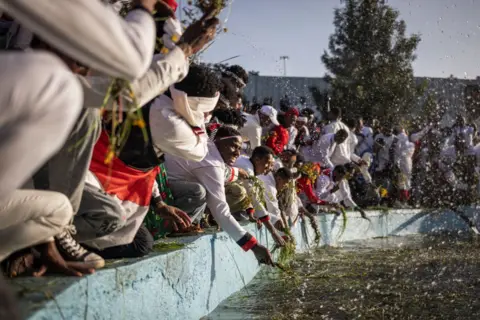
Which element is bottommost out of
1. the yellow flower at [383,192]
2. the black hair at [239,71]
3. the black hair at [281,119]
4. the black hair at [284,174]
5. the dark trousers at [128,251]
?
the yellow flower at [383,192]

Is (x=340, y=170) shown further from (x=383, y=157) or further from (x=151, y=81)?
(x=151, y=81)

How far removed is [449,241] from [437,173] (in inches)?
221

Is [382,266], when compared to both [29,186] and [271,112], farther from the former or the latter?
[29,186]

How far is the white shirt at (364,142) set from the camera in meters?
19.3

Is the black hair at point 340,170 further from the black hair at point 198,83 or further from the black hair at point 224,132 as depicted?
the black hair at point 198,83

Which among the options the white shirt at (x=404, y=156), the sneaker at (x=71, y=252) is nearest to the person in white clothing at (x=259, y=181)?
the sneaker at (x=71, y=252)

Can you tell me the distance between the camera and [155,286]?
4664mm

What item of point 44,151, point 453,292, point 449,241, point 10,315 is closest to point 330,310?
point 453,292

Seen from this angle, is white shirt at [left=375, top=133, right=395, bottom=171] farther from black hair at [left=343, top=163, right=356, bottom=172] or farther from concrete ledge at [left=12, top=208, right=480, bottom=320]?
concrete ledge at [left=12, top=208, right=480, bottom=320]

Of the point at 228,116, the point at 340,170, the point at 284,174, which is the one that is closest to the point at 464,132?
the point at 340,170

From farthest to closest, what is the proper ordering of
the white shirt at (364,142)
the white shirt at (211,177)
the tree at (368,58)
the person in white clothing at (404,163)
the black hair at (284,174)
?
the tree at (368,58) < the white shirt at (364,142) < the person in white clothing at (404,163) < the black hair at (284,174) < the white shirt at (211,177)

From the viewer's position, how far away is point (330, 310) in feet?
20.0

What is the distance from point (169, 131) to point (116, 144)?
428 mm

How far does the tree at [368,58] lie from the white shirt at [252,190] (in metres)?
25.6
